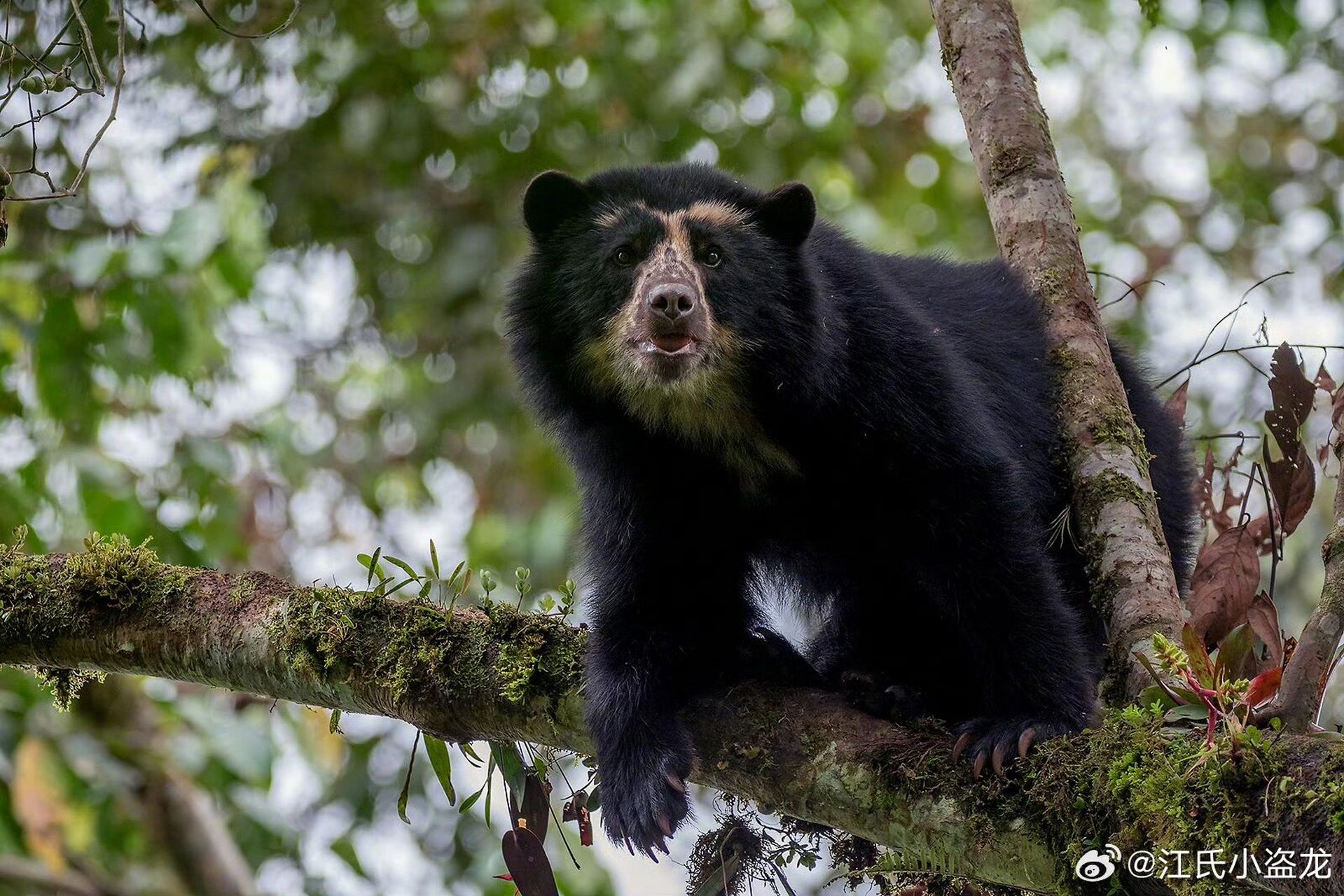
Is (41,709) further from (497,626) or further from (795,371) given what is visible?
(795,371)

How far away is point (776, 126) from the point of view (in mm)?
8305

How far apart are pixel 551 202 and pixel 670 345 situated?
0.71 metres

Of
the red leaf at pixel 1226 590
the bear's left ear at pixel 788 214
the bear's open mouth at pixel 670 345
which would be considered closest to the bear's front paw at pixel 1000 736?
the red leaf at pixel 1226 590

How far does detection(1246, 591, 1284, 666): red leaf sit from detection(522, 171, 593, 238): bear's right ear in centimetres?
223

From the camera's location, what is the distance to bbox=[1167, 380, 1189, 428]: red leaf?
15.4 feet

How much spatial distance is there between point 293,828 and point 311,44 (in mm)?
4276

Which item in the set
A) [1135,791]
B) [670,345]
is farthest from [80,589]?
[1135,791]

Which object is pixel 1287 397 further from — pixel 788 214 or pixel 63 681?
pixel 63 681

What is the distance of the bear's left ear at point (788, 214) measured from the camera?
407 centimetres

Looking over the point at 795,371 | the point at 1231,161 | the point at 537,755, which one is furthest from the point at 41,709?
the point at 1231,161

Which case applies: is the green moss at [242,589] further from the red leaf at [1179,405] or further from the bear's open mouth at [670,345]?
the red leaf at [1179,405]

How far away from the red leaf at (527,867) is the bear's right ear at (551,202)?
6.11ft

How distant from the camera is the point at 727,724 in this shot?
3.35m

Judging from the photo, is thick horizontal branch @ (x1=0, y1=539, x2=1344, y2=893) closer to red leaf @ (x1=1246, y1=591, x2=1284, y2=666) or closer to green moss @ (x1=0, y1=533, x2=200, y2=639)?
green moss @ (x1=0, y1=533, x2=200, y2=639)
